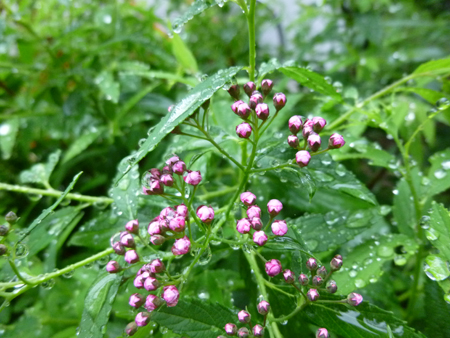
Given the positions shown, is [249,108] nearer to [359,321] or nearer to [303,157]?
[303,157]

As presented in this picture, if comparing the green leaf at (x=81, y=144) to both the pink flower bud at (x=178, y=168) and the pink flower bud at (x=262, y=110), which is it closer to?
the pink flower bud at (x=178, y=168)

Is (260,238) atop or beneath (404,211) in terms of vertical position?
atop

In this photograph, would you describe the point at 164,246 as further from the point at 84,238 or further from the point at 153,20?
the point at 153,20

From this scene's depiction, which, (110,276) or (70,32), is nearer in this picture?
(110,276)

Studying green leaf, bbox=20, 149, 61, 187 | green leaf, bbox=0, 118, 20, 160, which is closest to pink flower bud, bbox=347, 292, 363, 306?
green leaf, bbox=20, 149, 61, 187

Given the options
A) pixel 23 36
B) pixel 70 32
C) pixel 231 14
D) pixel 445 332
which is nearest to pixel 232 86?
pixel 445 332

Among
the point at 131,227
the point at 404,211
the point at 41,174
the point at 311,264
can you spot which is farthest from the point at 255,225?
the point at 41,174

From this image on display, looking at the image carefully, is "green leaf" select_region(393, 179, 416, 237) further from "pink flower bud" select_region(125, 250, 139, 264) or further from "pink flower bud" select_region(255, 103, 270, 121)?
"pink flower bud" select_region(125, 250, 139, 264)
